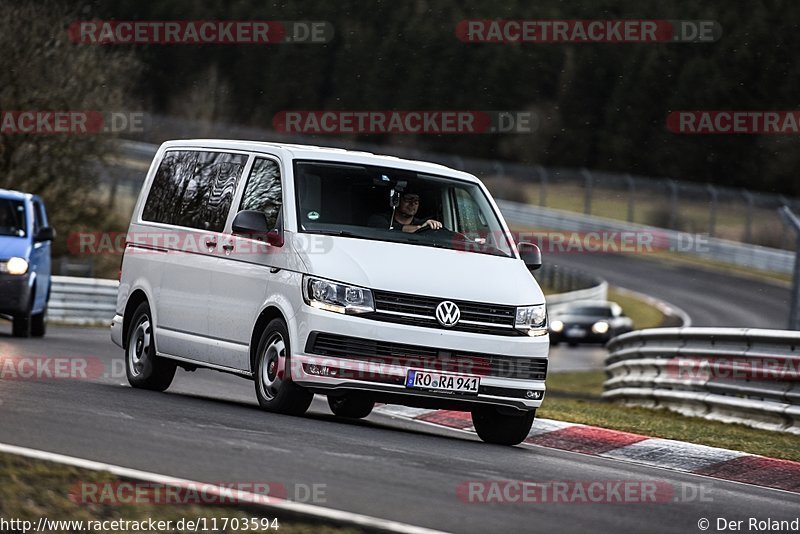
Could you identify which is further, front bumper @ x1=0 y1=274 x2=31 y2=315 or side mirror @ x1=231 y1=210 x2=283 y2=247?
front bumper @ x1=0 y1=274 x2=31 y2=315

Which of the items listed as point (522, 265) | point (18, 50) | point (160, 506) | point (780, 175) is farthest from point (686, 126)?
point (160, 506)

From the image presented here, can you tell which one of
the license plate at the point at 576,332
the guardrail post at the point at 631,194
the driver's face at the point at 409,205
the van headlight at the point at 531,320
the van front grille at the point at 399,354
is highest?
the guardrail post at the point at 631,194

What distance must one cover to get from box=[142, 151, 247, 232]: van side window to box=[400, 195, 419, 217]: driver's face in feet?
4.41

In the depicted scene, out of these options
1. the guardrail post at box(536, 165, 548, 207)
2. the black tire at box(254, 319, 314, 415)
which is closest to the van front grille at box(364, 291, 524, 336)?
the black tire at box(254, 319, 314, 415)

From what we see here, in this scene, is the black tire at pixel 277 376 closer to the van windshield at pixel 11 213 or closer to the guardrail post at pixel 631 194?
the van windshield at pixel 11 213

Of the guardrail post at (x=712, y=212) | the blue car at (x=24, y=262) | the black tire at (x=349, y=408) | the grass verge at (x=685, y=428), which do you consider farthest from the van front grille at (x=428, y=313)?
the guardrail post at (x=712, y=212)

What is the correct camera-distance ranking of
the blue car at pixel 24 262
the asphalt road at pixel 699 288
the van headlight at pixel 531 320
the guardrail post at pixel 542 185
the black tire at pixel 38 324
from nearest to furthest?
the van headlight at pixel 531 320, the blue car at pixel 24 262, the black tire at pixel 38 324, the asphalt road at pixel 699 288, the guardrail post at pixel 542 185

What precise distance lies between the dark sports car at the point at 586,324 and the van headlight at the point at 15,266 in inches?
876

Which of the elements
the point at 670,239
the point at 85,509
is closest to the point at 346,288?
the point at 85,509

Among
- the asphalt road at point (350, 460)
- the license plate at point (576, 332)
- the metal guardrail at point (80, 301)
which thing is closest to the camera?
the asphalt road at point (350, 460)

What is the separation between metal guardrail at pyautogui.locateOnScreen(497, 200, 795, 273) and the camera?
185 feet

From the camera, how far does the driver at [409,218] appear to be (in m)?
11.4

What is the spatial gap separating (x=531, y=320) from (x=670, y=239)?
166 ft

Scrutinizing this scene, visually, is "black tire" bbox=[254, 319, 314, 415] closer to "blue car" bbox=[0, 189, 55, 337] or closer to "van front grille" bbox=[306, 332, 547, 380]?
"van front grille" bbox=[306, 332, 547, 380]
